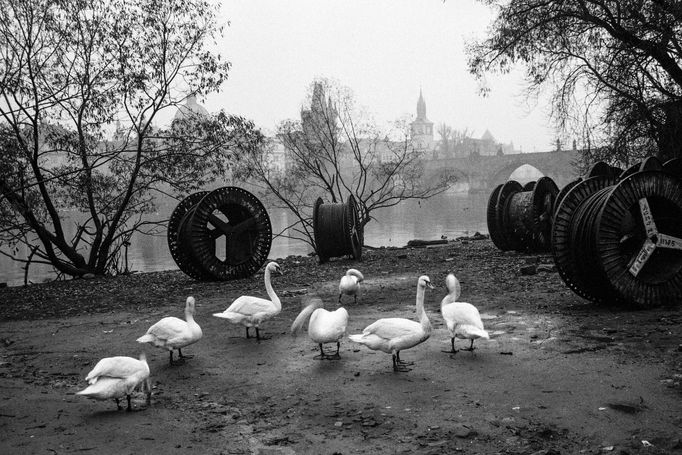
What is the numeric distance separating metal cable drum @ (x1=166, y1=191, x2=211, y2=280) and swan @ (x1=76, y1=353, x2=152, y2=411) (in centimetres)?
861

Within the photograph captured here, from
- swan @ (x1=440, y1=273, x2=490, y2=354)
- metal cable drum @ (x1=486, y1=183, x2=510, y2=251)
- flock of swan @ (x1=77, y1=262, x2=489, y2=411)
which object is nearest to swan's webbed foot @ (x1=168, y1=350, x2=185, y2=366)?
flock of swan @ (x1=77, y1=262, x2=489, y2=411)

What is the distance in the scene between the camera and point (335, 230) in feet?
55.1

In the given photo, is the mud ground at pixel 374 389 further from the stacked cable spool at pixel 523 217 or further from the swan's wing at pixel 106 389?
the stacked cable spool at pixel 523 217

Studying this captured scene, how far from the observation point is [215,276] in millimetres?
14234

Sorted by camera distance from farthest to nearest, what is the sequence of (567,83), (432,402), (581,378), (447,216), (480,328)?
(447,216) → (567,83) → (480,328) → (581,378) → (432,402)

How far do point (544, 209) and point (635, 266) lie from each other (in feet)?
26.4

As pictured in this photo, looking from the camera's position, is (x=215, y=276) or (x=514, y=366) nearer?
(x=514, y=366)

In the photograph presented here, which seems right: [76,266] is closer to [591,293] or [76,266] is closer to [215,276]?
[215,276]

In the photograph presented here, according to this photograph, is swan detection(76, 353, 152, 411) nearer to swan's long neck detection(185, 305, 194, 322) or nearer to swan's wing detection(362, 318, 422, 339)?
swan's long neck detection(185, 305, 194, 322)

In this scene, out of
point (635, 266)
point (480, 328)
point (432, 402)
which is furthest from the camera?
point (635, 266)

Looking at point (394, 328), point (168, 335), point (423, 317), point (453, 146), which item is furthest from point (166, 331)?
point (453, 146)

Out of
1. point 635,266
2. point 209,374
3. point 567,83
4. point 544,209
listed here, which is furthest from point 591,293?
point 567,83

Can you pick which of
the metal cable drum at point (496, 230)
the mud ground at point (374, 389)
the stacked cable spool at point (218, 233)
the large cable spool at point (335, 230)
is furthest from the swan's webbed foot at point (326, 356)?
the metal cable drum at point (496, 230)

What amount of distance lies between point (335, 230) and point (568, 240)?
8.49 m
